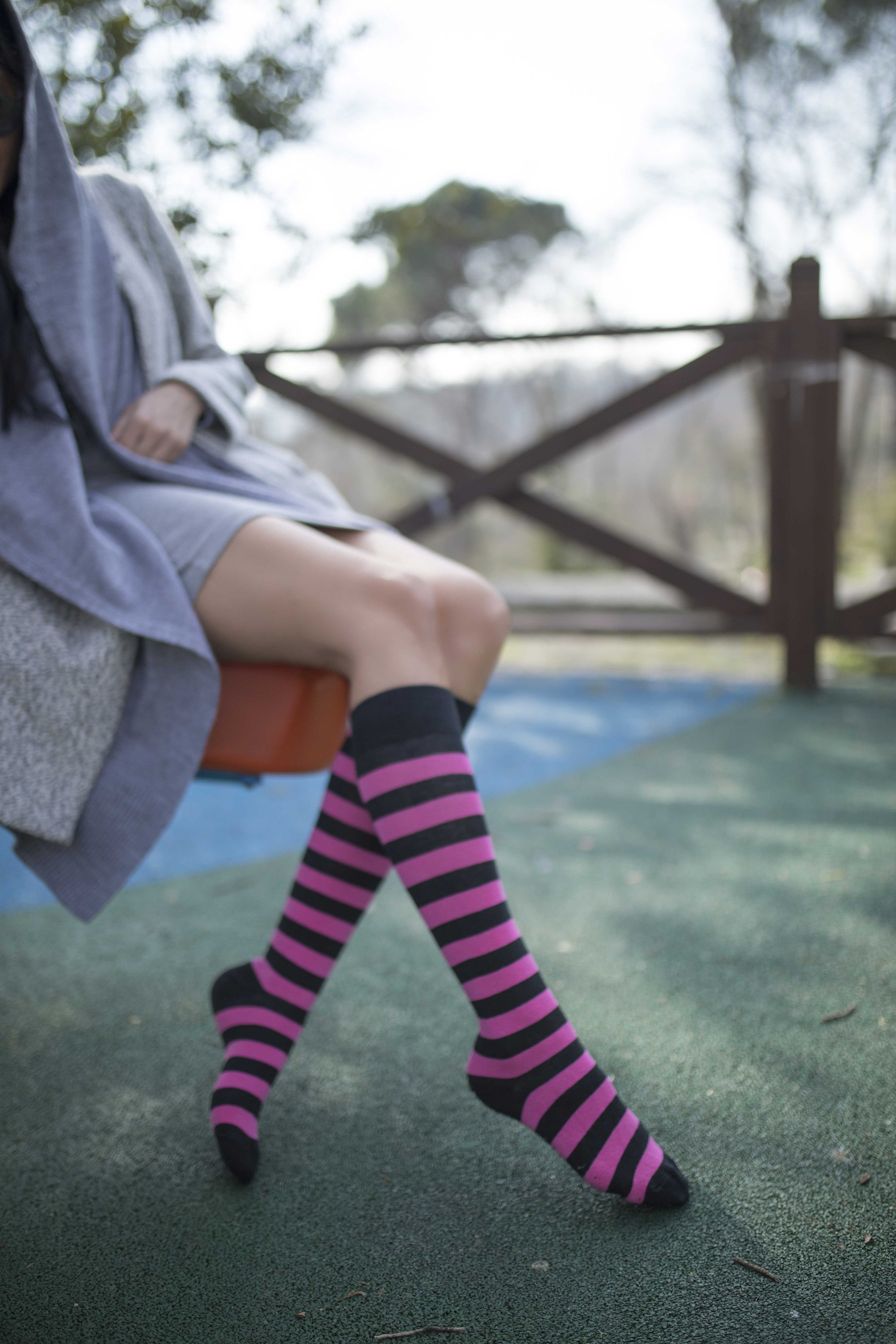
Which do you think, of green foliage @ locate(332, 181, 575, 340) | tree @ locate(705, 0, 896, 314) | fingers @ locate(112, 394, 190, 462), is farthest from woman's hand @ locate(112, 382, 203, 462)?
green foliage @ locate(332, 181, 575, 340)

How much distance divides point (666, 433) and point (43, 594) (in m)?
13.2

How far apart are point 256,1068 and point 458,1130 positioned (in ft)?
0.65

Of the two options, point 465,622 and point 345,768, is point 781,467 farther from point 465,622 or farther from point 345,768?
point 345,768

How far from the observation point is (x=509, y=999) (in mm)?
747

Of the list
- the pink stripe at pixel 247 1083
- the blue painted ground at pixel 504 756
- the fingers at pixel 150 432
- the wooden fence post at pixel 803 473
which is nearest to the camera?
the pink stripe at pixel 247 1083

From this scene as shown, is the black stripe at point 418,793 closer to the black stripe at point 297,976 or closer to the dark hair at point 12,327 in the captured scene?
the black stripe at point 297,976

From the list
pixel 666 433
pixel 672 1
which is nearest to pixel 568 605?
pixel 672 1

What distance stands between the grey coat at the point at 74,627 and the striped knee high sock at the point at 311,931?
140 mm

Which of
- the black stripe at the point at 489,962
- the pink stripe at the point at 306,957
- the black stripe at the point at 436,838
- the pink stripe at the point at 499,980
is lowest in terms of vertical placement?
the pink stripe at the point at 306,957

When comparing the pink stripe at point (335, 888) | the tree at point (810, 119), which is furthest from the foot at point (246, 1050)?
the tree at point (810, 119)

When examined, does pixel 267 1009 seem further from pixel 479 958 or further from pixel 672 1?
pixel 672 1

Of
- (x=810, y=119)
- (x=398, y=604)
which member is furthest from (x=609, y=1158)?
(x=810, y=119)

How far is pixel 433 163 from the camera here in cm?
571

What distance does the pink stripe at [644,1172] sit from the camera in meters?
0.75
